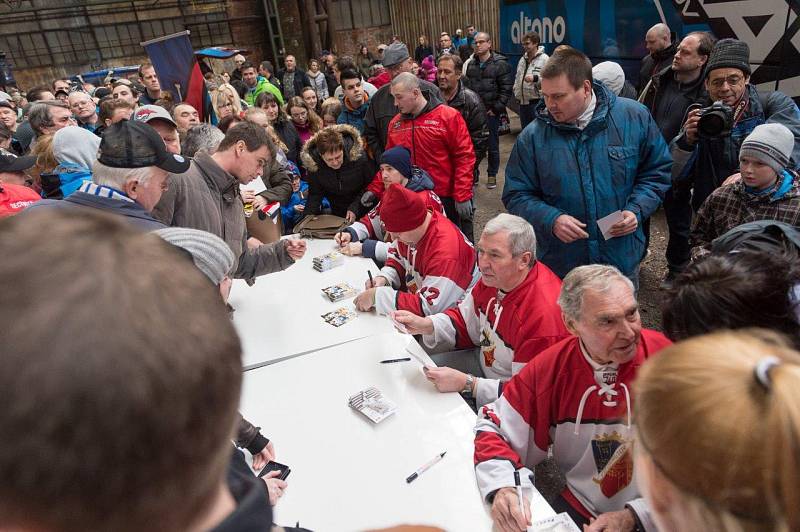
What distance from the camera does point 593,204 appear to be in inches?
106

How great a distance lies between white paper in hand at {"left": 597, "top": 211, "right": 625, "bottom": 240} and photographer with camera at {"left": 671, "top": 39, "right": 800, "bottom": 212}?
39.7 inches

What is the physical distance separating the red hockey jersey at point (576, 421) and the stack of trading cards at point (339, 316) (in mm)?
1088

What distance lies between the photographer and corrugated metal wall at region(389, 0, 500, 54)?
1572 centimetres

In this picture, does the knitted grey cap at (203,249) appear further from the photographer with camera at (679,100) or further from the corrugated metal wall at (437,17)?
the corrugated metal wall at (437,17)

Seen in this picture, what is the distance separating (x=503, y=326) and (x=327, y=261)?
155 cm

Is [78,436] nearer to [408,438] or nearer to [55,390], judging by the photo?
[55,390]

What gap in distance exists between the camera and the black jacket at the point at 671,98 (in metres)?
3.85

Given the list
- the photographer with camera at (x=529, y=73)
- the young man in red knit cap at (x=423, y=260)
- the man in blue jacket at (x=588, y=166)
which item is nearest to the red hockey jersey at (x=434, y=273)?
the young man in red knit cap at (x=423, y=260)

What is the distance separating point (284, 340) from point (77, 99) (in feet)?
14.9

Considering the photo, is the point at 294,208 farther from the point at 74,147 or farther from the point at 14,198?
the point at 14,198

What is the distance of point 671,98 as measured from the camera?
3992 mm

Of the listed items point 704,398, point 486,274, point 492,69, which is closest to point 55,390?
point 704,398

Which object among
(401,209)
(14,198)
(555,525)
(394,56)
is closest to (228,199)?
(401,209)

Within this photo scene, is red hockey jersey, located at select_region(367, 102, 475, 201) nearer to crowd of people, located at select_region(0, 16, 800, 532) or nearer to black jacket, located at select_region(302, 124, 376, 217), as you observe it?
crowd of people, located at select_region(0, 16, 800, 532)
